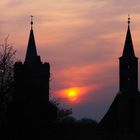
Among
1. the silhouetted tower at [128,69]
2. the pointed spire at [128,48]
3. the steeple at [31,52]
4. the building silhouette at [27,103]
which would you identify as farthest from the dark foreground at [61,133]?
the pointed spire at [128,48]

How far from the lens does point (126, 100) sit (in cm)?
10806

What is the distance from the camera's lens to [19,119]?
205 ft

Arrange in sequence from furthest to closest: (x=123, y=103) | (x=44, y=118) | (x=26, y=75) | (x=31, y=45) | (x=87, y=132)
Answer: (x=123, y=103) → (x=87, y=132) → (x=31, y=45) → (x=26, y=75) → (x=44, y=118)

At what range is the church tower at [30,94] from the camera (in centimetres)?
6312

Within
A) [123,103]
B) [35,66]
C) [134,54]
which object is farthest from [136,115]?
[35,66]

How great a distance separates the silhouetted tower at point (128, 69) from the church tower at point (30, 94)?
612 inches

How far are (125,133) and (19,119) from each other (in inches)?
1815

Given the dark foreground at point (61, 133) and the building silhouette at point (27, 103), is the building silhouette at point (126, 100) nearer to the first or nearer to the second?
the dark foreground at point (61, 133)

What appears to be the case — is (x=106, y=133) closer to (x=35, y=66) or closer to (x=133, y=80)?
(x=133, y=80)

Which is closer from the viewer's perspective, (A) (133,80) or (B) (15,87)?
(B) (15,87)

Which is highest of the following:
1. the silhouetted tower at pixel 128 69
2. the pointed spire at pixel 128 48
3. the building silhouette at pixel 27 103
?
the pointed spire at pixel 128 48

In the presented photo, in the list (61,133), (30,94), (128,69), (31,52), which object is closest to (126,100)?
(128,69)

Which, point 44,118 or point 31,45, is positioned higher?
point 31,45

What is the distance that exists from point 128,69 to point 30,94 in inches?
1517
